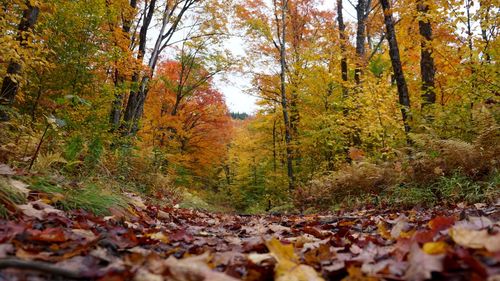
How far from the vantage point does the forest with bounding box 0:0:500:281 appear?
57.1 inches

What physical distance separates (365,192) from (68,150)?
18.6ft

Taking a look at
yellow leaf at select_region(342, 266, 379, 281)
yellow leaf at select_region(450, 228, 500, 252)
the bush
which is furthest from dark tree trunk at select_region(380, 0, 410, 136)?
Result: yellow leaf at select_region(342, 266, 379, 281)

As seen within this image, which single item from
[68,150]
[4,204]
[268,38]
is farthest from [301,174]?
[4,204]

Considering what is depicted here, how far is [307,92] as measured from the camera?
14.6 metres

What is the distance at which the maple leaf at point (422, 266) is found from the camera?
1054 millimetres

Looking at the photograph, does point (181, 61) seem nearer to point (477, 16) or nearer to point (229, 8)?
point (229, 8)

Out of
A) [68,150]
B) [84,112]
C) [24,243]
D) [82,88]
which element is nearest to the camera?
[24,243]

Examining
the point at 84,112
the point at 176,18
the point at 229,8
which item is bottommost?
the point at 84,112

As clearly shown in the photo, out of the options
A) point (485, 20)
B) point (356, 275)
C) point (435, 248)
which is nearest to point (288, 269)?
point (356, 275)

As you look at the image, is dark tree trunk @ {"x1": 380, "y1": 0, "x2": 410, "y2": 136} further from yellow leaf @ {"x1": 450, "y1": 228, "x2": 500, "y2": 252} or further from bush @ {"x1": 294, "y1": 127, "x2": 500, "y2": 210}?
yellow leaf @ {"x1": 450, "y1": 228, "x2": 500, "y2": 252}

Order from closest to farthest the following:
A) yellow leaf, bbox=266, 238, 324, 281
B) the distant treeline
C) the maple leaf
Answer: the maple leaf < yellow leaf, bbox=266, 238, 324, 281 < the distant treeline

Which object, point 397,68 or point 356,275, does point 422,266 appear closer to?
point 356,275

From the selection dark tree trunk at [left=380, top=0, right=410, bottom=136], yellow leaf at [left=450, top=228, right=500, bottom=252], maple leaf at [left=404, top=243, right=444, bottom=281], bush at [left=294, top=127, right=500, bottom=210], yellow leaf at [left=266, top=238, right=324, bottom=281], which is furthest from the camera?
dark tree trunk at [left=380, top=0, right=410, bottom=136]

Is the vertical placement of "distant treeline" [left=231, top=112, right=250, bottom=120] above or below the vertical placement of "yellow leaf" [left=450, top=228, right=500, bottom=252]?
above
